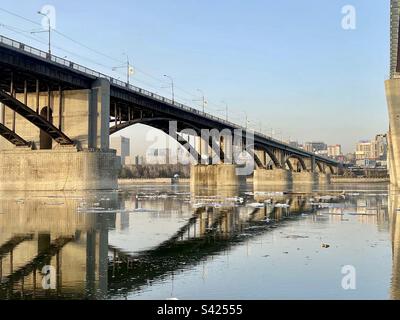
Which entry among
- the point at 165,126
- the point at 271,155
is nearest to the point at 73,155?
the point at 165,126

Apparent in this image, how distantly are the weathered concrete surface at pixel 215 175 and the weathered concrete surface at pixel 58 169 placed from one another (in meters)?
54.8

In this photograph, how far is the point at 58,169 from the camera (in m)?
67.0

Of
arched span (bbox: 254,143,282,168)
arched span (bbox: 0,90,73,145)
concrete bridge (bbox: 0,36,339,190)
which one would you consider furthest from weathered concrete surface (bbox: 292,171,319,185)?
arched span (bbox: 0,90,73,145)

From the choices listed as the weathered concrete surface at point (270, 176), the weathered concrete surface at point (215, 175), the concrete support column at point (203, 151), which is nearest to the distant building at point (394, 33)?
the weathered concrete surface at point (215, 175)

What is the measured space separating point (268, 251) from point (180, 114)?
253 feet

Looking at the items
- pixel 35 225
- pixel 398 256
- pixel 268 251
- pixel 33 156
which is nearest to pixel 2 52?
pixel 33 156

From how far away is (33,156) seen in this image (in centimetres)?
6912

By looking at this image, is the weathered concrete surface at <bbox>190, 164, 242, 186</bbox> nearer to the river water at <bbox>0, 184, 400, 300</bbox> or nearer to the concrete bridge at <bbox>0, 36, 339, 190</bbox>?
the concrete bridge at <bbox>0, 36, 339, 190</bbox>

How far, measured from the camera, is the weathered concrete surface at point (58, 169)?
65.4 metres

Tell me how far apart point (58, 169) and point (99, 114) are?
9434mm

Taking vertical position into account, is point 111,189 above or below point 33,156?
below
